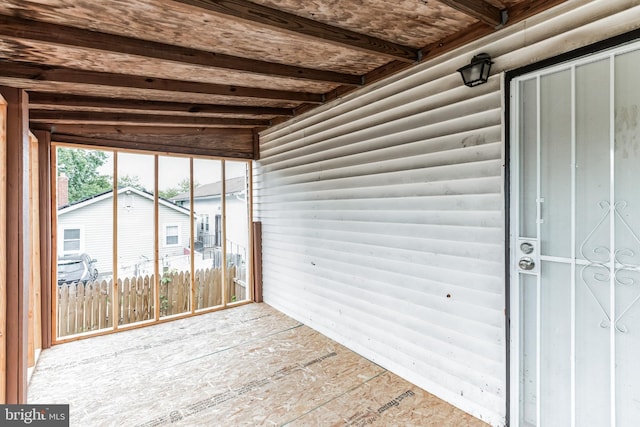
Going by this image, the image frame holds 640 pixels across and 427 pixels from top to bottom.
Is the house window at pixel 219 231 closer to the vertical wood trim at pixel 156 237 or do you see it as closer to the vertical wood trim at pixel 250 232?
the vertical wood trim at pixel 250 232

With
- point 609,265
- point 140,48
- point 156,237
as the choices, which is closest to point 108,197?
point 156,237

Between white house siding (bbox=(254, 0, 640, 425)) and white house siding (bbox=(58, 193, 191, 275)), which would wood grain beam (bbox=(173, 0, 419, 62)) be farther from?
white house siding (bbox=(58, 193, 191, 275))

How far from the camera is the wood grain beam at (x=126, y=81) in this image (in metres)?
2.31

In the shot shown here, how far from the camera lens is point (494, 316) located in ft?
7.23

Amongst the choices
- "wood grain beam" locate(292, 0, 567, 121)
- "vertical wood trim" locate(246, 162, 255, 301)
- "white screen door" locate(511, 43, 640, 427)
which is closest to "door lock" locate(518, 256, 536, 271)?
"white screen door" locate(511, 43, 640, 427)

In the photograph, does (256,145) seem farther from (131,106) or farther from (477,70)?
(477,70)

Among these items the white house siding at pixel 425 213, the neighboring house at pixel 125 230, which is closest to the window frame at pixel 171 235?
the neighboring house at pixel 125 230

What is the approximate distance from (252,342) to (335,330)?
973 millimetres

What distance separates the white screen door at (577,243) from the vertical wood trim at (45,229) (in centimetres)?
456

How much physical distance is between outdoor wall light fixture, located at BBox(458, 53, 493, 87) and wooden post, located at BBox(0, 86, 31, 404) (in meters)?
3.31

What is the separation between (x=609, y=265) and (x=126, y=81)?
369 centimetres

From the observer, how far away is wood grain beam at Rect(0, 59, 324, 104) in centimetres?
231

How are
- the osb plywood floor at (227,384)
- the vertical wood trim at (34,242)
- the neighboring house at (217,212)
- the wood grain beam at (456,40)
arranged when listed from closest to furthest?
the wood grain beam at (456,40) < the osb plywood floor at (227,384) < the vertical wood trim at (34,242) < the neighboring house at (217,212)

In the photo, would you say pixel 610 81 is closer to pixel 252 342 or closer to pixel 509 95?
pixel 509 95
